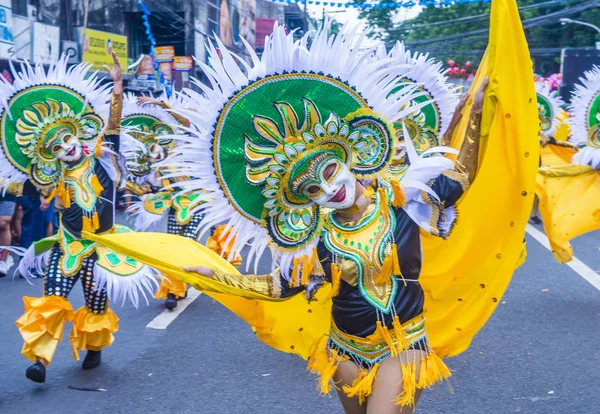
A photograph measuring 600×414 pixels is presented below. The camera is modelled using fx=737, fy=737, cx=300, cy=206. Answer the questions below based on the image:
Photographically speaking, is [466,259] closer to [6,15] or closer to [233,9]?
[6,15]

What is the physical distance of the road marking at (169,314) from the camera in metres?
6.65

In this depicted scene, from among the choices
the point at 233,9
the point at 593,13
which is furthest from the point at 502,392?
the point at 593,13

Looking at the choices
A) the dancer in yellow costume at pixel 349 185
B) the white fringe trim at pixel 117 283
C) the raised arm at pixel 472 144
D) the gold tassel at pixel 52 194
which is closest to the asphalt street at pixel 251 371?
the white fringe trim at pixel 117 283

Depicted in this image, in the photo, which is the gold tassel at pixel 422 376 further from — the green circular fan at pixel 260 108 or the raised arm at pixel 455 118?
the raised arm at pixel 455 118

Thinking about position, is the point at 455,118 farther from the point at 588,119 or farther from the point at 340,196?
the point at 588,119

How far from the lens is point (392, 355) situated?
3.06 meters

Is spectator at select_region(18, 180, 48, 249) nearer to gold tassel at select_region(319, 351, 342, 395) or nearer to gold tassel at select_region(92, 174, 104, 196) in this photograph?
gold tassel at select_region(92, 174, 104, 196)

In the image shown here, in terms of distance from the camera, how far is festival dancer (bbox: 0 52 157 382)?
522 cm

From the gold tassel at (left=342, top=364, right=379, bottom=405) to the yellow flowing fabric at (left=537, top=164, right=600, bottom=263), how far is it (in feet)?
15.4

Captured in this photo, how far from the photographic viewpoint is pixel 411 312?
10.3ft

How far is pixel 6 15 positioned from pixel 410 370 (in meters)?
13.3

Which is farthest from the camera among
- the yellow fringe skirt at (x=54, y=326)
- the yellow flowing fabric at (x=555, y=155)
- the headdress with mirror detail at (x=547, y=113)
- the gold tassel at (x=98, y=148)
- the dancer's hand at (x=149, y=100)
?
the headdress with mirror detail at (x=547, y=113)

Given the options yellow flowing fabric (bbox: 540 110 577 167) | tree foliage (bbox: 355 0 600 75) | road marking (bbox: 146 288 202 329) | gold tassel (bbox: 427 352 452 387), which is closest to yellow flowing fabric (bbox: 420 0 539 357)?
gold tassel (bbox: 427 352 452 387)

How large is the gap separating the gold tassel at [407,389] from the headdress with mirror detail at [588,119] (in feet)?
16.6
